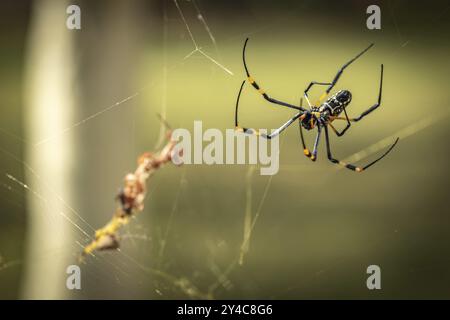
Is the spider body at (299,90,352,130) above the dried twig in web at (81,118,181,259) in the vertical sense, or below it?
above

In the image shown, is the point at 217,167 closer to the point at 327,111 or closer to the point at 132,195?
the point at 327,111

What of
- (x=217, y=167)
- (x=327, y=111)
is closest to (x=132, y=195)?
(x=327, y=111)

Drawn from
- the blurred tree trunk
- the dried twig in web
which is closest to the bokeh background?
the blurred tree trunk

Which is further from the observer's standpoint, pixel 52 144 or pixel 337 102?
pixel 52 144

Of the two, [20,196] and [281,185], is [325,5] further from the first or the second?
[20,196]

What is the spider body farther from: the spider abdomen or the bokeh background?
the bokeh background
